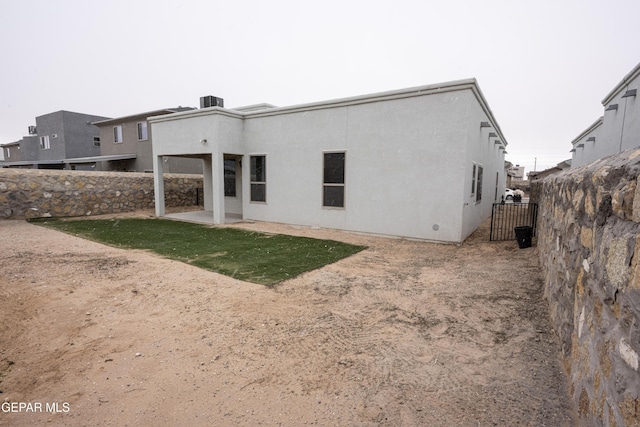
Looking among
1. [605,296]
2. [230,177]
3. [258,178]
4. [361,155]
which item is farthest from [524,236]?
[230,177]

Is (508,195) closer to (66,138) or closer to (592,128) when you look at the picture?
(592,128)

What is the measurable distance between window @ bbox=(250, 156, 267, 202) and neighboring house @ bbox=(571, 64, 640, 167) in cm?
1123

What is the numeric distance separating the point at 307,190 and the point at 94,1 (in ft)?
33.8

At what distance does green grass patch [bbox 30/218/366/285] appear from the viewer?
6.06 meters

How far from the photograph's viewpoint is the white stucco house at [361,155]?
8.45 metres

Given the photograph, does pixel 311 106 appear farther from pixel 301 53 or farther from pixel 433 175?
pixel 301 53

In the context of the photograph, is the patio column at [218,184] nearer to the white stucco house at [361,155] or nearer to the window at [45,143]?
the white stucco house at [361,155]

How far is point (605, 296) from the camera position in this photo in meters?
1.69

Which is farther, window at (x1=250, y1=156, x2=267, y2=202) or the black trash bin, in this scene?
window at (x1=250, y1=156, x2=267, y2=202)

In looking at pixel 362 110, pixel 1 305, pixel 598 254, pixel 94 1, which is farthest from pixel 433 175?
pixel 94 1

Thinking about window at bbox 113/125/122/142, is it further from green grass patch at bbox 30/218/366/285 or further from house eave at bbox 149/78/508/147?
green grass patch at bbox 30/218/366/285

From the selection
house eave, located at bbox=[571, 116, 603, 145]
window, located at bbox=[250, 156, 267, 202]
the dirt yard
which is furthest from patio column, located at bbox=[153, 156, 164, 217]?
house eave, located at bbox=[571, 116, 603, 145]

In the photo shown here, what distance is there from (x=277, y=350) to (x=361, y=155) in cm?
745

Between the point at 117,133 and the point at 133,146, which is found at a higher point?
the point at 117,133
